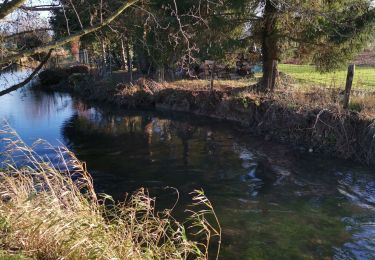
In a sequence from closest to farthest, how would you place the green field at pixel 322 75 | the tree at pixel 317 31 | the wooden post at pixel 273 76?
the tree at pixel 317 31
the wooden post at pixel 273 76
the green field at pixel 322 75

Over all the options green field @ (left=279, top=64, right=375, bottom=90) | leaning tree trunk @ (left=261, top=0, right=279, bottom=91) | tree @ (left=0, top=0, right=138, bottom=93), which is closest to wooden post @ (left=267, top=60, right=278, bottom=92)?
leaning tree trunk @ (left=261, top=0, right=279, bottom=91)

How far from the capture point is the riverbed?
7914 millimetres

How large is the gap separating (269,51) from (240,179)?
8545 millimetres

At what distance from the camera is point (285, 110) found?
15078mm

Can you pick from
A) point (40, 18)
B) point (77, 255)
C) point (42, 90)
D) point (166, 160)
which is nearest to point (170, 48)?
point (166, 160)

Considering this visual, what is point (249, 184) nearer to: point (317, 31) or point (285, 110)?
point (285, 110)

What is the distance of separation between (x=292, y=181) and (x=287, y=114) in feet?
13.9

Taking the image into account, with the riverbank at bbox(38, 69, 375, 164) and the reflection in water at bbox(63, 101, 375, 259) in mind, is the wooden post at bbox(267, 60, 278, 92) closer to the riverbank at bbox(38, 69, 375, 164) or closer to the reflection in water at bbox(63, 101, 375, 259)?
the riverbank at bbox(38, 69, 375, 164)

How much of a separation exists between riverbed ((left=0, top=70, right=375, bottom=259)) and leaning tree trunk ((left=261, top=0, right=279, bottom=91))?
2300 mm

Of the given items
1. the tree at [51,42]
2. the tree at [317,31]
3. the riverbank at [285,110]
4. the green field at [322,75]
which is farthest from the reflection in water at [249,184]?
the green field at [322,75]

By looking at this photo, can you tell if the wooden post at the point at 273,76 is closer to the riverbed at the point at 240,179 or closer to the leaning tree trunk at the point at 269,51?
the leaning tree trunk at the point at 269,51

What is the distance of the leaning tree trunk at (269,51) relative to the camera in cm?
1720

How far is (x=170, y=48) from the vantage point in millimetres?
14938

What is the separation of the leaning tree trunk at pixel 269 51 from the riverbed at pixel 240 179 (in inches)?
90.6
